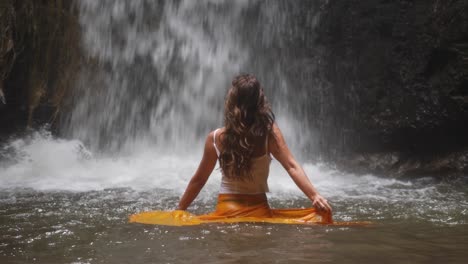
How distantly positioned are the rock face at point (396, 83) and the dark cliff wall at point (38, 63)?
5.35 meters

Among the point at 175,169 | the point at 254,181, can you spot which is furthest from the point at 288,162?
the point at 175,169

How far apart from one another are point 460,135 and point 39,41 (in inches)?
328

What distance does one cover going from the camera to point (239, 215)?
399 centimetres

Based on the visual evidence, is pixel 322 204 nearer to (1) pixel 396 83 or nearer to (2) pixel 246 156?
(2) pixel 246 156

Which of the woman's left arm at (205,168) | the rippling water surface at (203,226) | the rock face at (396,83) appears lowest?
the rippling water surface at (203,226)

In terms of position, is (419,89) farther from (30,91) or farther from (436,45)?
(30,91)

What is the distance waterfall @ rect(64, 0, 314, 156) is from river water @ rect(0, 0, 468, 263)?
23 millimetres

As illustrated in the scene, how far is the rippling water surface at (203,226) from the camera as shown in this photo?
9.66ft

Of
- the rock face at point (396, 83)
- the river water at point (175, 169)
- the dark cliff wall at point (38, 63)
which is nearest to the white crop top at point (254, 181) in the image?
the river water at point (175, 169)

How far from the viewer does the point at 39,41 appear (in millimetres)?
10086

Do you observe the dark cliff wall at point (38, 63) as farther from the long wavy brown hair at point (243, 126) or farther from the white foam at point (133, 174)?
the long wavy brown hair at point (243, 126)

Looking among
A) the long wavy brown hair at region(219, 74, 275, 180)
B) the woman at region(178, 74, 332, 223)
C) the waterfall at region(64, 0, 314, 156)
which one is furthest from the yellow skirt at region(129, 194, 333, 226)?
the waterfall at region(64, 0, 314, 156)

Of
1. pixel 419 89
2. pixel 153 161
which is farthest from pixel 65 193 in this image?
pixel 419 89

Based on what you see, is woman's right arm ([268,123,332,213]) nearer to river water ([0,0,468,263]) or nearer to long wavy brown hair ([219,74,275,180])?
long wavy brown hair ([219,74,275,180])
